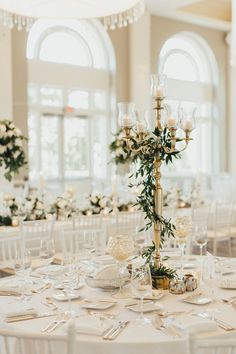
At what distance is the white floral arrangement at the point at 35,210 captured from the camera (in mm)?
6484

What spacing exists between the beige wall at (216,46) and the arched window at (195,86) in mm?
140

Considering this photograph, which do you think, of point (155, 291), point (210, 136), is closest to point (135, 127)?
point (155, 291)

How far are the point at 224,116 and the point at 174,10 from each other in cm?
364

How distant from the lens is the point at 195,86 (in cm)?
1475

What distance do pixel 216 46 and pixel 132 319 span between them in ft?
43.3

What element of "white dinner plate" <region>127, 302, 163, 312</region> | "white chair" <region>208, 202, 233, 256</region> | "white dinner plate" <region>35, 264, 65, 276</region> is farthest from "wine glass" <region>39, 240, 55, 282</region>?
"white chair" <region>208, 202, 233, 256</region>

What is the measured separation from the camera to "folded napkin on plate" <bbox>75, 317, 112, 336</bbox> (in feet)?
8.48

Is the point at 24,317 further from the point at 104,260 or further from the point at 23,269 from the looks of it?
the point at 104,260

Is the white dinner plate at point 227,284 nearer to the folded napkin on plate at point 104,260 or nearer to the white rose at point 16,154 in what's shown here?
the folded napkin on plate at point 104,260

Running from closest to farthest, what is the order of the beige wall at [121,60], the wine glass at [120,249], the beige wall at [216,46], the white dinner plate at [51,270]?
the wine glass at [120,249] < the white dinner plate at [51,270] < the beige wall at [121,60] < the beige wall at [216,46]

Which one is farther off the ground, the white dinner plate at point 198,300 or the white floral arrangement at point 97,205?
the white floral arrangement at point 97,205

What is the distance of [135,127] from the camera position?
139 inches

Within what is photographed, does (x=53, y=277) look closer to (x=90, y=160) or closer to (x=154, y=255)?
(x=154, y=255)

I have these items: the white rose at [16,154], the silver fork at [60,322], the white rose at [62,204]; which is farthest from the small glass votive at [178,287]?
the white rose at [16,154]
